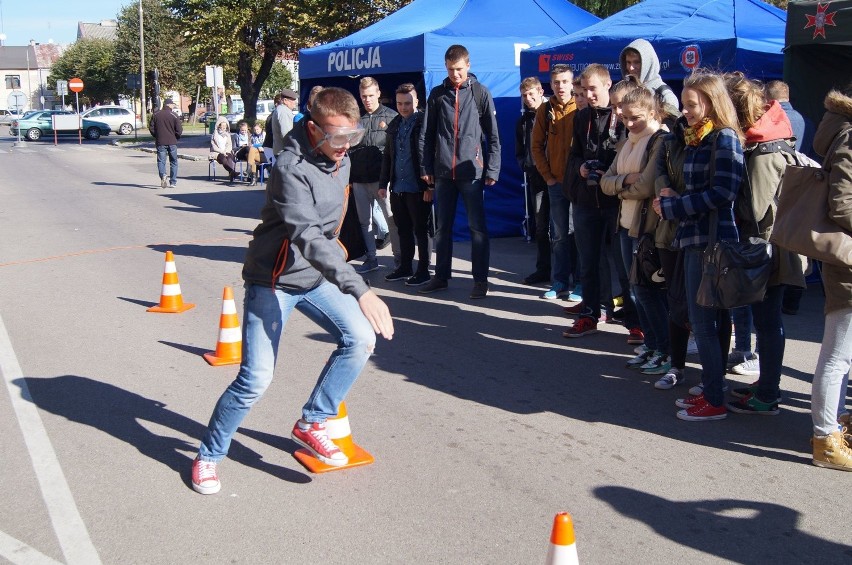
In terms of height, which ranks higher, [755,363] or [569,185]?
[569,185]

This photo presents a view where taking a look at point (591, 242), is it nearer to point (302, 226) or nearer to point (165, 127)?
point (302, 226)

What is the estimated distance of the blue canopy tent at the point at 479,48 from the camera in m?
11.7

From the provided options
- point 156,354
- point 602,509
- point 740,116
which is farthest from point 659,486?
point 156,354

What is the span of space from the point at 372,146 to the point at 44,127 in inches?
1650

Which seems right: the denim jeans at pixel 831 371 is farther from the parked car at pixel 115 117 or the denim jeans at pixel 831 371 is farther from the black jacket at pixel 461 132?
the parked car at pixel 115 117

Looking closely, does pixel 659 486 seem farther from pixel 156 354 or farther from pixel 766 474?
pixel 156 354

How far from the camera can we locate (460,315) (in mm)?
8023

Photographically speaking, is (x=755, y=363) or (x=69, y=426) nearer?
(x=69, y=426)

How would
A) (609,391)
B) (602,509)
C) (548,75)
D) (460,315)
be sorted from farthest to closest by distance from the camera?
1. (548,75)
2. (460,315)
3. (609,391)
4. (602,509)

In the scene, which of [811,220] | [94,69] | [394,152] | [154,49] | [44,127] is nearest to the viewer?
[811,220]

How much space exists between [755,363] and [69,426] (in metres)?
4.49

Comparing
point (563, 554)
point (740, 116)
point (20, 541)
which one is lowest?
point (20, 541)

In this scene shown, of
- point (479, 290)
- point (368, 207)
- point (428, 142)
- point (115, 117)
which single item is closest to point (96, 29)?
point (115, 117)

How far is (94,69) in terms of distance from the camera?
73.5m
